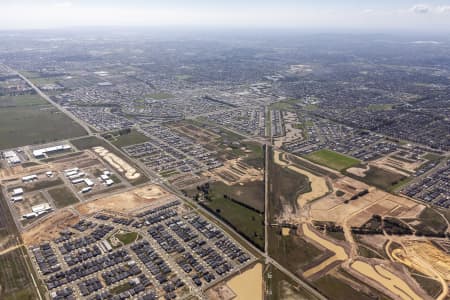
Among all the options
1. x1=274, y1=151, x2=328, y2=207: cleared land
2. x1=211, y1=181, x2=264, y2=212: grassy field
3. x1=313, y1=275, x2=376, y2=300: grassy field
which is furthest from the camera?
x1=274, y1=151, x2=328, y2=207: cleared land

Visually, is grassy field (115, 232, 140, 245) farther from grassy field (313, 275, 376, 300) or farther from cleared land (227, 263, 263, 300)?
grassy field (313, 275, 376, 300)

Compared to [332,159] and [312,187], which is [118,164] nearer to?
[312,187]

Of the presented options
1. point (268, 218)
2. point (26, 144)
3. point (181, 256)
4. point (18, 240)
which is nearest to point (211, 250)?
point (181, 256)

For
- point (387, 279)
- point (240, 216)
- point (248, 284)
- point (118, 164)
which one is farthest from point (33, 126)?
point (387, 279)

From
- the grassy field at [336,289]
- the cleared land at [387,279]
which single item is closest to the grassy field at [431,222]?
the cleared land at [387,279]

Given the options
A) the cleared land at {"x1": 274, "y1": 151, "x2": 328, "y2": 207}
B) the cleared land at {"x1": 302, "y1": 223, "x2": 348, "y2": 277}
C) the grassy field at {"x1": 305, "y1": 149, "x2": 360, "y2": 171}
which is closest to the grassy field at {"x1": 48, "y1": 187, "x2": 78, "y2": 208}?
the cleared land at {"x1": 302, "y1": 223, "x2": 348, "y2": 277}
